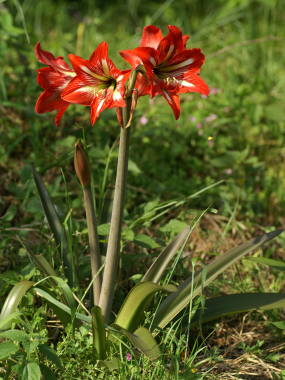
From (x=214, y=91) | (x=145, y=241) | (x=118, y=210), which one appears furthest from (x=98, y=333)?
(x=214, y=91)

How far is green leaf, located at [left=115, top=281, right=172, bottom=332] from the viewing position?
1.99 m

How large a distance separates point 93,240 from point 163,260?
1.04 ft

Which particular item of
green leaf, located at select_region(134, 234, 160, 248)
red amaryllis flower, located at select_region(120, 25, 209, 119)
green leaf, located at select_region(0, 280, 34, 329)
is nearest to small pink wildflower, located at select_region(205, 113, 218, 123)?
green leaf, located at select_region(134, 234, 160, 248)

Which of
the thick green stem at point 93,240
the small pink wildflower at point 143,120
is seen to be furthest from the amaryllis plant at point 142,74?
the small pink wildflower at point 143,120

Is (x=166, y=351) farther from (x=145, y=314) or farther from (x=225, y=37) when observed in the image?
(x=225, y=37)

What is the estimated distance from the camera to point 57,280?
6.73ft

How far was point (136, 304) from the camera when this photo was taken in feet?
6.60

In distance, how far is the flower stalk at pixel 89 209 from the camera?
190 centimetres

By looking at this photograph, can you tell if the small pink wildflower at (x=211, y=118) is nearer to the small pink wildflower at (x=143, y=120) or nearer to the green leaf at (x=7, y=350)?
the small pink wildflower at (x=143, y=120)

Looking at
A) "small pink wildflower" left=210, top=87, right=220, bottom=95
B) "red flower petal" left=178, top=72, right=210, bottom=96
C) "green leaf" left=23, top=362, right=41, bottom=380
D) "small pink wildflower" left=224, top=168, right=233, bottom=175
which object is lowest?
"green leaf" left=23, top=362, right=41, bottom=380

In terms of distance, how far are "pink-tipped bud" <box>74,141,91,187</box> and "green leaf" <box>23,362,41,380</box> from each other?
614 millimetres

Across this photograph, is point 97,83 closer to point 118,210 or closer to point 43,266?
point 118,210

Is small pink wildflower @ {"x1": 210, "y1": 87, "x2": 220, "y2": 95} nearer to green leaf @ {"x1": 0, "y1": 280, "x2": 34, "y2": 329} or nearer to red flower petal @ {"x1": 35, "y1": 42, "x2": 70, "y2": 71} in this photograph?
red flower petal @ {"x1": 35, "y1": 42, "x2": 70, "y2": 71}

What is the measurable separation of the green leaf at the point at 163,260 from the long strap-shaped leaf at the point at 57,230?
32cm
